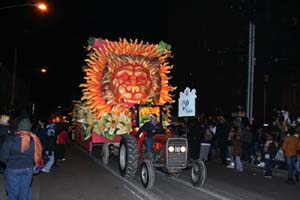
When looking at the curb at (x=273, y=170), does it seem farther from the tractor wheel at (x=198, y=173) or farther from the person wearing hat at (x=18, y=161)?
the person wearing hat at (x=18, y=161)

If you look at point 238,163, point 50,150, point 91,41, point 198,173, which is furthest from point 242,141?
point 50,150

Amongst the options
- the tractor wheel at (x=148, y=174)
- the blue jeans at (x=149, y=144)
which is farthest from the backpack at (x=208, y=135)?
the tractor wheel at (x=148, y=174)

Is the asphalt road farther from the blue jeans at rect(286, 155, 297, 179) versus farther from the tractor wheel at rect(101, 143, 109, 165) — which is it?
the tractor wheel at rect(101, 143, 109, 165)

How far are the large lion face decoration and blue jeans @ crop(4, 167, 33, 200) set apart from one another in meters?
9.65

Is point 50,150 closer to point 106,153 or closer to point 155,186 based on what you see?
point 106,153

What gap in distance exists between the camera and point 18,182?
7281 mm

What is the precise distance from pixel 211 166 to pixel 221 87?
33.8 meters

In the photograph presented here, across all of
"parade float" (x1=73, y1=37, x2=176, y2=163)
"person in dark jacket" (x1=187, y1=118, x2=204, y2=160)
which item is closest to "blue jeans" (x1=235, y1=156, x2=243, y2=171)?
"person in dark jacket" (x1=187, y1=118, x2=204, y2=160)

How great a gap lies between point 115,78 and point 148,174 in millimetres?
6481

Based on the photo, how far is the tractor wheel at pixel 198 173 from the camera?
1185 cm

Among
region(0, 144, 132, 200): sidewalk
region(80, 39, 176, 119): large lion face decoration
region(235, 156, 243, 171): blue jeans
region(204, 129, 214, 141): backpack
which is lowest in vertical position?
region(0, 144, 132, 200): sidewalk

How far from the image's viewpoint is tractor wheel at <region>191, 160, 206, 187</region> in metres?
11.9

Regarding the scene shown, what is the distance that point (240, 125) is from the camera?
18.4m

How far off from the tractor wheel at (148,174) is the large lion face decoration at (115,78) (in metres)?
5.32
